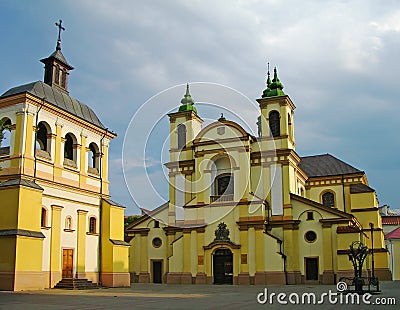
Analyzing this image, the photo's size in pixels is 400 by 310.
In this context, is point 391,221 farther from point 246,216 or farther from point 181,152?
point 181,152

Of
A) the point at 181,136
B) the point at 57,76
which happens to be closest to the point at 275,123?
the point at 181,136

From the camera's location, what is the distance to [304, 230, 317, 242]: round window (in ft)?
132

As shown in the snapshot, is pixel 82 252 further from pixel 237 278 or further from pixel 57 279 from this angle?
pixel 237 278

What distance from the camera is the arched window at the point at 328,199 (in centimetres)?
4925

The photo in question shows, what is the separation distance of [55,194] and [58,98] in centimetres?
633

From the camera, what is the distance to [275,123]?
44188mm

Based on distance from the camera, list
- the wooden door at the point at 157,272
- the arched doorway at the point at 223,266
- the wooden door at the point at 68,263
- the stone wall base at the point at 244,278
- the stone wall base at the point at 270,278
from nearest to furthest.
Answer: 1. the wooden door at the point at 68,263
2. the stone wall base at the point at 270,278
3. the stone wall base at the point at 244,278
4. the arched doorway at the point at 223,266
5. the wooden door at the point at 157,272

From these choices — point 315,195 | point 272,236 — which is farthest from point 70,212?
point 315,195

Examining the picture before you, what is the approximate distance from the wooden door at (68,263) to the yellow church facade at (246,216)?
14.2m

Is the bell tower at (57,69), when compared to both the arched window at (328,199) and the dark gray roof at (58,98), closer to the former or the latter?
the dark gray roof at (58,98)

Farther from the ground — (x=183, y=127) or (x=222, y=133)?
(x=183, y=127)

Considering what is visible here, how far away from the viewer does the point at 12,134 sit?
89.9ft

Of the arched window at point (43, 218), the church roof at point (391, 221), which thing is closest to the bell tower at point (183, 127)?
the arched window at point (43, 218)

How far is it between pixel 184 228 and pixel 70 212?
47.3 ft
